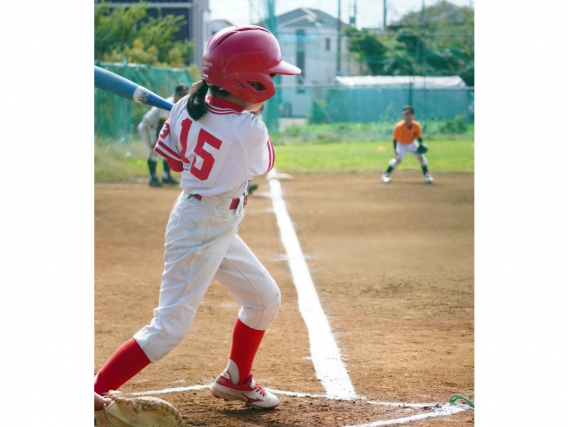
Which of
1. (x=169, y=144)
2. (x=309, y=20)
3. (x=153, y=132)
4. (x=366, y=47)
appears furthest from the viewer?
(x=366, y=47)

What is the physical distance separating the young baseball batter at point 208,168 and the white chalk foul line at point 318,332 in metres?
0.95

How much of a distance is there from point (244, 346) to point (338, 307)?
6.22 ft

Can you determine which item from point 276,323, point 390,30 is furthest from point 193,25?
point 276,323

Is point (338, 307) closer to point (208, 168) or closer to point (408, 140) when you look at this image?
point (208, 168)

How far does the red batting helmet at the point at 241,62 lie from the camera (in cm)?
293

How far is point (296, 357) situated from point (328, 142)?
55.5 ft

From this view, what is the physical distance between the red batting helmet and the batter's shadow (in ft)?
4.32

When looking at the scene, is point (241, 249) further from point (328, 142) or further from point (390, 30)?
point (390, 30)

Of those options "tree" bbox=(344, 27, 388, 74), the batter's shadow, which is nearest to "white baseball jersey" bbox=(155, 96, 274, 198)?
the batter's shadow

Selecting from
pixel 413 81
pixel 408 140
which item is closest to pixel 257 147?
pixel 408 140

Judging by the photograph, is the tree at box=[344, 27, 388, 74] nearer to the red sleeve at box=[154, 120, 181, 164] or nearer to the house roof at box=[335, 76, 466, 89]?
the house roof at box=[335, 76, 466, 89]

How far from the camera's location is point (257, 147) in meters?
2.92

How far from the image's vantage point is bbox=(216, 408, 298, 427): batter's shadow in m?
3.10
